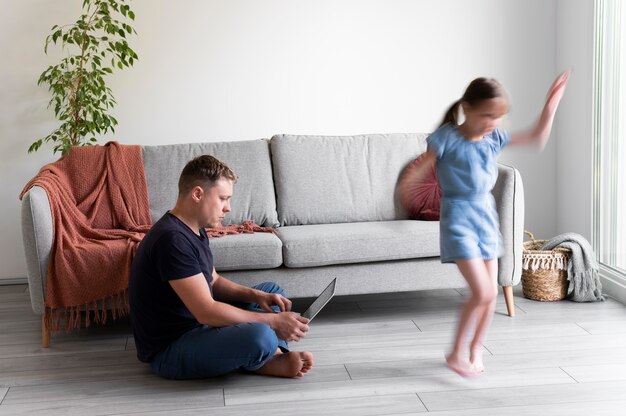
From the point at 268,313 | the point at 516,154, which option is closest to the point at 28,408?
the point at 268,313

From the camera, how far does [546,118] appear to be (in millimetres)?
2635

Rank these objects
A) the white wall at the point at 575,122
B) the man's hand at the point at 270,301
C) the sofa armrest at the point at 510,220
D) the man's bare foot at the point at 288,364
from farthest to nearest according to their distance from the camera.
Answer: the white wall at the point at 575,122, the sofa armrest at the point at 510,220, the man's hand at the point at 270,301, the man's bare foot at the point at 288,364

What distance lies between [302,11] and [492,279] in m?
2.36

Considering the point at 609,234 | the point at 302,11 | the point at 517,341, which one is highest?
the point at 302,11

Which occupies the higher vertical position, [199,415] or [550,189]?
[550,189]

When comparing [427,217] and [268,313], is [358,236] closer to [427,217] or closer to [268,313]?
[427,217]

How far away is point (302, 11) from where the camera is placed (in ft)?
14.9

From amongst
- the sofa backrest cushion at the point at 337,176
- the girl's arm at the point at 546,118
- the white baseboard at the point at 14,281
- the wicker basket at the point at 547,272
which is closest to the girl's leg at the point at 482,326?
the girl's arm at the point at 546,118

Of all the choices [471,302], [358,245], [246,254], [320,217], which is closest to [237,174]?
[320,217]

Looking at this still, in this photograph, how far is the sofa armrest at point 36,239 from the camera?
325 cm

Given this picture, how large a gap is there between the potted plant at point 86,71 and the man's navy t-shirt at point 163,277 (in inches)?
54.9

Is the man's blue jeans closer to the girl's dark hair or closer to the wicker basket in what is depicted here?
the girl's dark hair

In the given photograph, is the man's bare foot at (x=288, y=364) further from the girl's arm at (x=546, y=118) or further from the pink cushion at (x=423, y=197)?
the pink cushion at (x=423, y=197)

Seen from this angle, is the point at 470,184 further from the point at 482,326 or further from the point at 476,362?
the point at 476,362
